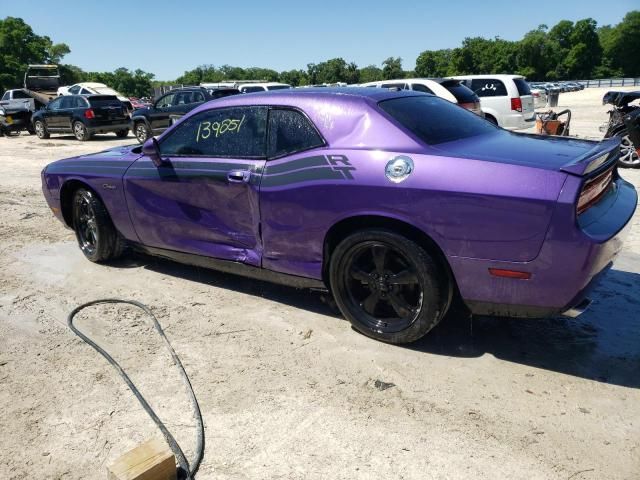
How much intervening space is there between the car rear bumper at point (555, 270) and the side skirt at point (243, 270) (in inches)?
41.7

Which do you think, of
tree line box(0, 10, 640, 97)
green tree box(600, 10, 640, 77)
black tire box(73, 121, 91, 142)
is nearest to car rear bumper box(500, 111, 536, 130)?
black tire box(73, 121, 91, 142)

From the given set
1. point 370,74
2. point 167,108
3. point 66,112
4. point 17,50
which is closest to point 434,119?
point 167,108

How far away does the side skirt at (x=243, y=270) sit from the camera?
3.60 meters

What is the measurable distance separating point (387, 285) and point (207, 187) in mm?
1526

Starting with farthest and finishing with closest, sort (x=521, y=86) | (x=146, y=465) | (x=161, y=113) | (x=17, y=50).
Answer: (x=17, y=50) < (x=161, y=113) < (x=521, y=86) < (x=146, y=465)

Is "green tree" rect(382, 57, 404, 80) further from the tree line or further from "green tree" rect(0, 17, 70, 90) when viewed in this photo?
"green tree" rect(0, 17, 70, 90)

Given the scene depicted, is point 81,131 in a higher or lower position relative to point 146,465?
higher

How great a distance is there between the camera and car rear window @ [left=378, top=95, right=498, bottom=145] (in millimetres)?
3289

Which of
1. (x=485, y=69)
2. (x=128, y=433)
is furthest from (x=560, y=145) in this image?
(x=485, y=69)

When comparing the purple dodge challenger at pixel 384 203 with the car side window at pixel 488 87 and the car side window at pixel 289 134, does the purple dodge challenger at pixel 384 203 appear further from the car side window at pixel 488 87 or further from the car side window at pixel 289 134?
the car side window at pixel 488 87

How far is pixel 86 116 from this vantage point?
1705 cm

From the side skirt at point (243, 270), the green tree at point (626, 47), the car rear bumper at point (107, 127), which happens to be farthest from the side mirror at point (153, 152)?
the green tree at point (626, 47)

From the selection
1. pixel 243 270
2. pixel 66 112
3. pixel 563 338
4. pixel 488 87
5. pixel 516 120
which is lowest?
pixel 563 338

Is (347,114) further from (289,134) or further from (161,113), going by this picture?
(161,113)
